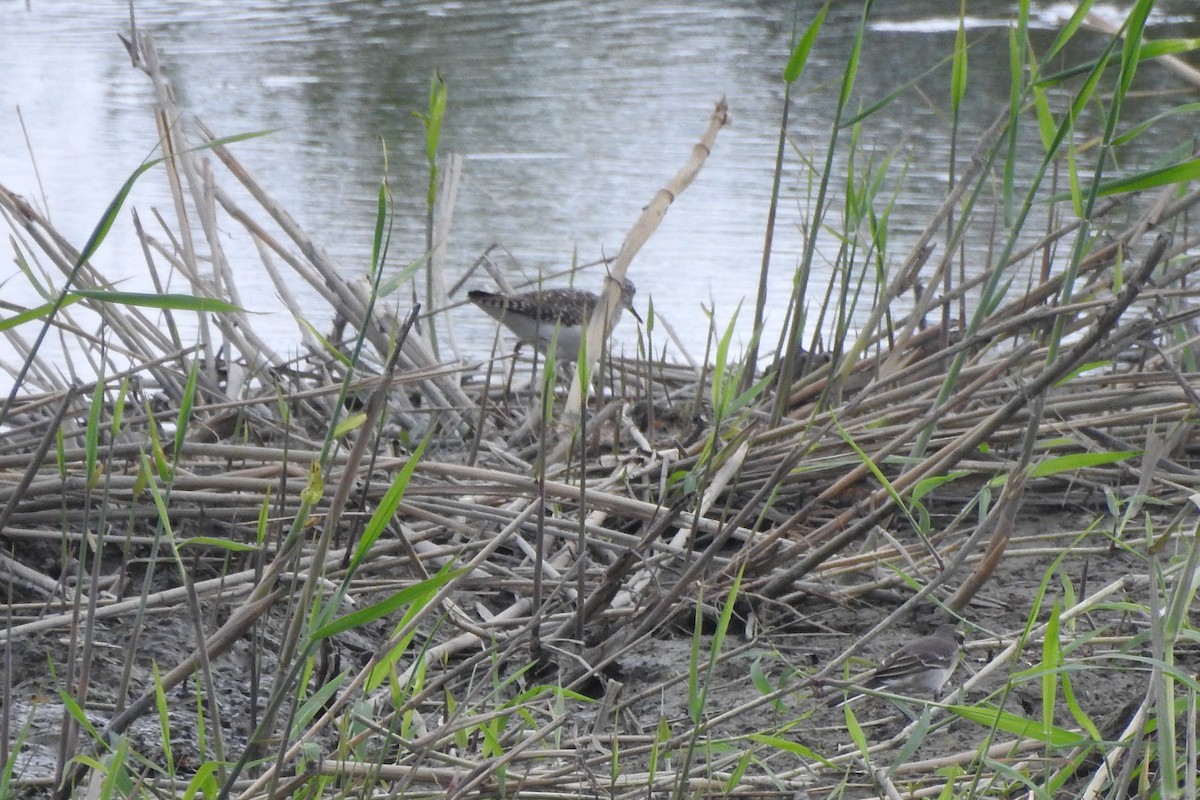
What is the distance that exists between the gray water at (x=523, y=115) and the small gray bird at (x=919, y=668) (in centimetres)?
140

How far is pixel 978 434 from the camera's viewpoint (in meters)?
1.48

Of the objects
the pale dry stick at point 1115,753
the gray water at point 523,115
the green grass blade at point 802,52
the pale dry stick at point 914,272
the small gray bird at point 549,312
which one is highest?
the green grass blade at point 802,52

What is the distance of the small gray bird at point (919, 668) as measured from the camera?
4.91 feet

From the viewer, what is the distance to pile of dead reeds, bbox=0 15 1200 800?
120cm

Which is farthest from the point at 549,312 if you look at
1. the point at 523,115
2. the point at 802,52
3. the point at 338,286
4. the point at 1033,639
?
the point at 1033,639

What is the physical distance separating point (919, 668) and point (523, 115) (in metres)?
3.87

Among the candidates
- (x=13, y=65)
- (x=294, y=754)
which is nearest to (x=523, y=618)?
(x=294, y=754)

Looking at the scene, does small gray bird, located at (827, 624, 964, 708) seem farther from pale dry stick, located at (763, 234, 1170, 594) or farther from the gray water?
the gray water

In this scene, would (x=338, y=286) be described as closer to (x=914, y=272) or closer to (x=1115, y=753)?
(x=914, y=272)

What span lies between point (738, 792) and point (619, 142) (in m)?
3.69

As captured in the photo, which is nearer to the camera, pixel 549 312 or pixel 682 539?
pixel 682 539

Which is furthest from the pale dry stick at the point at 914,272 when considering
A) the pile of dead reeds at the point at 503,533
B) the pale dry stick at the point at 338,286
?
the pale dry stick at the point at 338,286

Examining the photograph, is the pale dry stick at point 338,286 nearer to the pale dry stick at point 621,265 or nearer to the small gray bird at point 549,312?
the pale dry stick at point 621,265

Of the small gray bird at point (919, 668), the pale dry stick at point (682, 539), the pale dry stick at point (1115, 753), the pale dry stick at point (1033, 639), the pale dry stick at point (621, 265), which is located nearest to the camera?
the pale dry stick at point (1115, 753)
